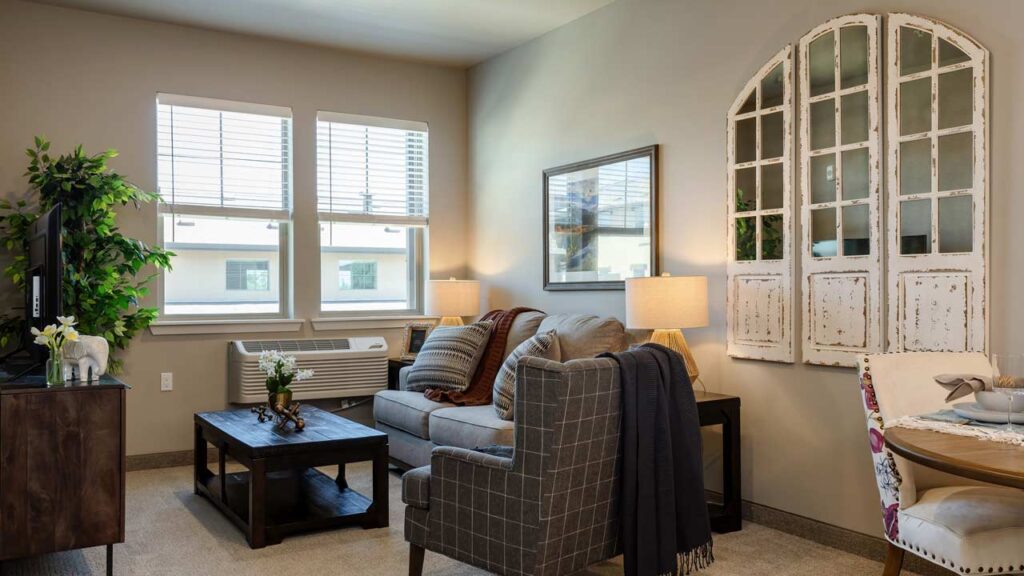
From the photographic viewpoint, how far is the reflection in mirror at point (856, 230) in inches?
128

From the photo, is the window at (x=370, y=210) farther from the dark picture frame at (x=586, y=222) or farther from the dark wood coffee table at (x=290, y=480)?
the dark wood coffee table at (x=290, y=480)

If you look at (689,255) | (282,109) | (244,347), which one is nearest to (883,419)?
(689,255)

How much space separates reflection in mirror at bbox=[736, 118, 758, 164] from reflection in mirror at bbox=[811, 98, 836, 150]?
0.29 m

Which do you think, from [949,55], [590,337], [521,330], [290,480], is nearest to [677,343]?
[590,337]

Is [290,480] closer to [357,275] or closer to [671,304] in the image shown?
[357,275]

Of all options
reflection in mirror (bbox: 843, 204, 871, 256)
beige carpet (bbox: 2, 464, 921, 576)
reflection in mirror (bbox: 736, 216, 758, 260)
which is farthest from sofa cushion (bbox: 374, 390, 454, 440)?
reflection in mirror (bbox: 843, 204, 871, 256)

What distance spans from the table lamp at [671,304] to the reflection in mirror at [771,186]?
440 millimetres

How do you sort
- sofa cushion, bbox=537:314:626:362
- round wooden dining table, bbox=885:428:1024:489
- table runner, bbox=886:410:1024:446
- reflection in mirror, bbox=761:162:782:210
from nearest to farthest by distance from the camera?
1. round wooden dining table, bbox=885:428:1024:489
2. table runner, bbox=886:410:1024:446
3. reflection in mirror, bbox=761:162:782:210
4. sofa cushion, bbox=537:314:626:362

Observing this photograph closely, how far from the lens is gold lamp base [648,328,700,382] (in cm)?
375

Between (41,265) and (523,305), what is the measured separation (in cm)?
286

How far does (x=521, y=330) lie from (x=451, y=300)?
33.4 inches

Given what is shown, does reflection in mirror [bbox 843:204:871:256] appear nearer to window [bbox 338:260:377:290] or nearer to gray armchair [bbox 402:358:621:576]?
gray armchair [bbox 402:358:621:576]

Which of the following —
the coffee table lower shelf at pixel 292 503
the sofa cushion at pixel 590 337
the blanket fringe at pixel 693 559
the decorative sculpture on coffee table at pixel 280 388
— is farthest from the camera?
the sofa cushion at pixel 590 337

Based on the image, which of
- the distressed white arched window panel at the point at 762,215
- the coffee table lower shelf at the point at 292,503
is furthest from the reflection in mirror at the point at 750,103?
the coffee table lower shelf at the point at 292,503
